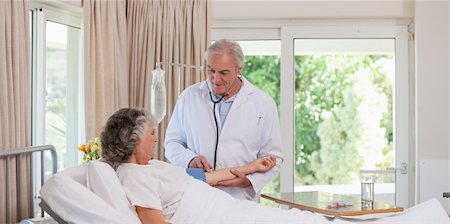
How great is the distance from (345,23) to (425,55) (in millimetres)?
602

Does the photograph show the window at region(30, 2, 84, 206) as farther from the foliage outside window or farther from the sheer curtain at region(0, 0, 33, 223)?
the foliage outside window

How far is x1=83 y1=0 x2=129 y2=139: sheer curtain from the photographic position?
4.56 m

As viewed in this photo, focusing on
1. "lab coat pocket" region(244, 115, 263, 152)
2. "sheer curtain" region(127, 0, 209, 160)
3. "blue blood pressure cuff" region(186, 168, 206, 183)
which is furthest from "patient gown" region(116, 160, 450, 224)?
"sheer curtain" region(127, 0, 209, 160)

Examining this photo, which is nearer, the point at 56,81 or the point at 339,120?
the point at 56,81

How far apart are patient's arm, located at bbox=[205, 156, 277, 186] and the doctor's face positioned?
0.36 m

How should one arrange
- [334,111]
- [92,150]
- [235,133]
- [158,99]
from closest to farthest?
[235,133] → [92,150] → [158,99] → [334,111]

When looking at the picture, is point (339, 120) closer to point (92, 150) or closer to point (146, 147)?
point (92, 150)

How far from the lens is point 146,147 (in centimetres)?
272

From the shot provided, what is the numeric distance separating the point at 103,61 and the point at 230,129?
62.9 inches

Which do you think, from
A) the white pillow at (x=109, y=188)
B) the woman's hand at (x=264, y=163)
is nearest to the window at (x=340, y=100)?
the woman's hand at (x=264, y=163)

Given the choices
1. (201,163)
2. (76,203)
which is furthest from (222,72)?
(76,203)

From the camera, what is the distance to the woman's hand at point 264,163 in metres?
3.26

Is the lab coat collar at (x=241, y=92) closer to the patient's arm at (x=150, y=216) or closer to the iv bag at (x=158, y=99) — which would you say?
the iv bag at (x=158, y=99)

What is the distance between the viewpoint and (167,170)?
274cm
